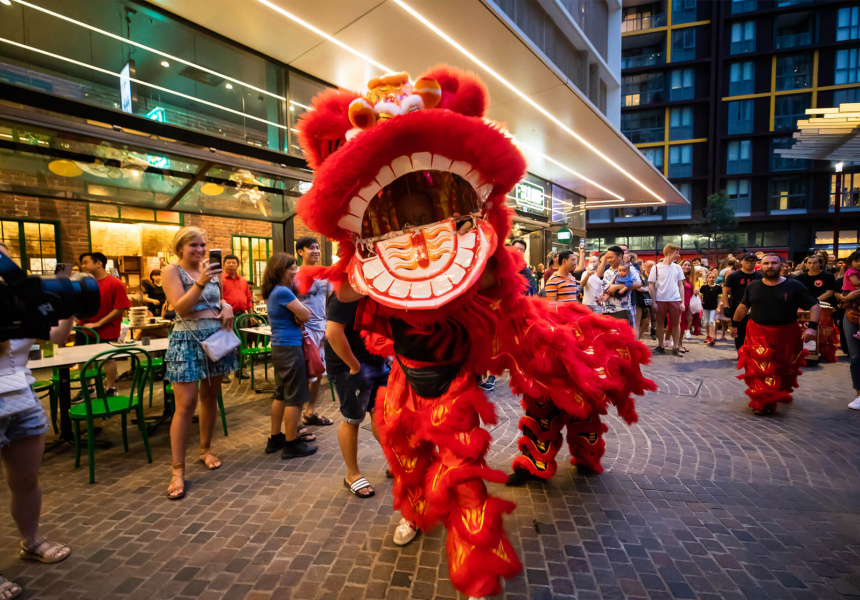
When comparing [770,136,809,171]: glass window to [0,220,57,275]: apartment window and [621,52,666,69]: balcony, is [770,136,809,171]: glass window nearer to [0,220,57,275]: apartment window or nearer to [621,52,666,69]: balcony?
[621,52,666,69]: balcony

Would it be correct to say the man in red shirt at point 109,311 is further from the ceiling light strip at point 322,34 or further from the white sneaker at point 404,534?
the white sneaker at point 404,534

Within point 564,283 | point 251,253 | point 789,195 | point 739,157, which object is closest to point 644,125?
point 739,157

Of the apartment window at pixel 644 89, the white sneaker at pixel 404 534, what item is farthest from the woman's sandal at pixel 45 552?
the apartment window at pixel 644 89

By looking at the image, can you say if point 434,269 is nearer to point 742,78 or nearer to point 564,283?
point 564,283

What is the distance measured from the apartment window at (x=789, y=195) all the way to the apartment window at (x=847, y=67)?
6.77 metres

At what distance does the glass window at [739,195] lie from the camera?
2978 cm

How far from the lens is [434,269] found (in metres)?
1.51

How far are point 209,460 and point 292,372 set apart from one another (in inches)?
40.3

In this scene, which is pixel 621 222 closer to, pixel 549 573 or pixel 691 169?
pixel 691 169

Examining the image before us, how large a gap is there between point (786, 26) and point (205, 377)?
42.5 metres

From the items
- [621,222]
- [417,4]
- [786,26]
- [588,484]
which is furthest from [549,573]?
[786,26]

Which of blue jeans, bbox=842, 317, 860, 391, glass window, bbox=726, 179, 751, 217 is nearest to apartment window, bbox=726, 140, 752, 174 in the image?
glass window, bbox=726, 179, 751, 217

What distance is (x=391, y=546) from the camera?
7.82 ft

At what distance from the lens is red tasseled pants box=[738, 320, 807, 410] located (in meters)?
4.41
